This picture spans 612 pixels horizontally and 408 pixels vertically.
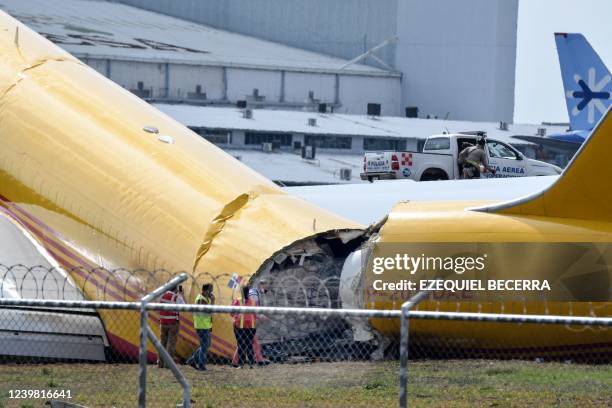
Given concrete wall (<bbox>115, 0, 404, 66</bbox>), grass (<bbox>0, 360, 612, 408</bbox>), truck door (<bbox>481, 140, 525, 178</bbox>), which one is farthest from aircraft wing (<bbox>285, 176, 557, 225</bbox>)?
concrete wall (<bbox>115, 0, 404, 66</bbox>)

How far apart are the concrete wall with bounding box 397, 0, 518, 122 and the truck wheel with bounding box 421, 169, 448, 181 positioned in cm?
4714

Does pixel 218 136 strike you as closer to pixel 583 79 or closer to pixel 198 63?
pixel 198 63

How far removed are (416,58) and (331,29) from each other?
6330 mm

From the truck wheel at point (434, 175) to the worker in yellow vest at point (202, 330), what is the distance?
21.3 m

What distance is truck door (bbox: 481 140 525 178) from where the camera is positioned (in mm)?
42094

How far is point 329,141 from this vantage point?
2798 inches

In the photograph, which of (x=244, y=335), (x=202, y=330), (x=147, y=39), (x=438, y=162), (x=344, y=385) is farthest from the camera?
(x=147, y=39)

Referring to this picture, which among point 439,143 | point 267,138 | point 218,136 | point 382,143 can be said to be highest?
point 439,143

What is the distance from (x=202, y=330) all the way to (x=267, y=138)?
162 ft

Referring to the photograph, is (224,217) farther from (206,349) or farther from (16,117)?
(16,117)

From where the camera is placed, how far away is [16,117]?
24359mm

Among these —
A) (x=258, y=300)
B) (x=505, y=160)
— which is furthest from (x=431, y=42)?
(x=258, y=300)

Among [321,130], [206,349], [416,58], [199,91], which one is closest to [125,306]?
[206,349]

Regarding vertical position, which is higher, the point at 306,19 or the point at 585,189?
the point at 306,19
